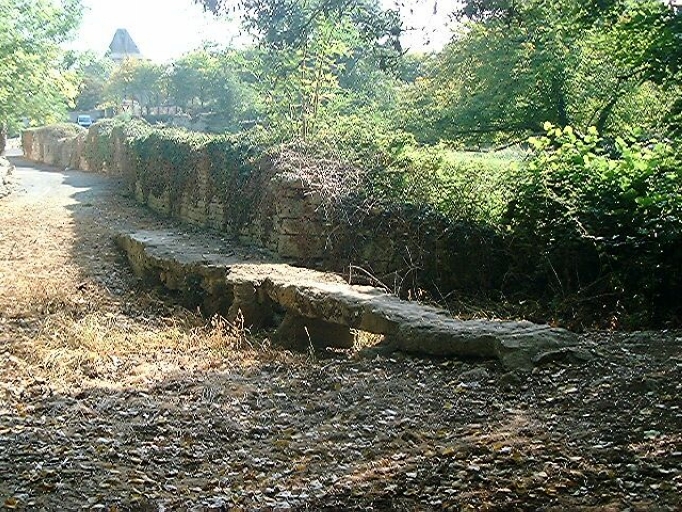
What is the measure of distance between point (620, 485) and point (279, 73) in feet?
40.3

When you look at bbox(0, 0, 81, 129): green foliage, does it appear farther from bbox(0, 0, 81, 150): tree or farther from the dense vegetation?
the dense vegetation

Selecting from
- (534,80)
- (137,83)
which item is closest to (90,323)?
(534,80)

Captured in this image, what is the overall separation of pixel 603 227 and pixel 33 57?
1968 centimetres

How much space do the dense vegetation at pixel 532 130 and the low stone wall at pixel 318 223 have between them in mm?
272

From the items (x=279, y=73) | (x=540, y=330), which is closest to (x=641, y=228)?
(x=540, y=330)

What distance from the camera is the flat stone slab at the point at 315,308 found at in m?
5.89

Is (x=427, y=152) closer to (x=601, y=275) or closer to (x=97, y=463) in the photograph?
(x=601, y=275)

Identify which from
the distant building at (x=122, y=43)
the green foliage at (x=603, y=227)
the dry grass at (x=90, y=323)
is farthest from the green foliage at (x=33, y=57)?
the distant building at (x=122, y=43)

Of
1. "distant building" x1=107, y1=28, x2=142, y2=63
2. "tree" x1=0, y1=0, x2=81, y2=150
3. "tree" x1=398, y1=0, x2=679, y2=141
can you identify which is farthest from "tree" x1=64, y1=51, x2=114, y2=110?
"tree" x1=398, y1=0, x2=679, y2=141

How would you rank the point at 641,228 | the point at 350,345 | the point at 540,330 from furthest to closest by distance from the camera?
the point at 350,345 < the point at 641,228 < the point at 540,330

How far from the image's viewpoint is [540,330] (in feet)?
19.5

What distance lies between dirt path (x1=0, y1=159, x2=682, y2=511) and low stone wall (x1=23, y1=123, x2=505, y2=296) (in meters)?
2.17

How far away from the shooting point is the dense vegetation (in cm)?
705

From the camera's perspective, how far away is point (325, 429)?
498cm
